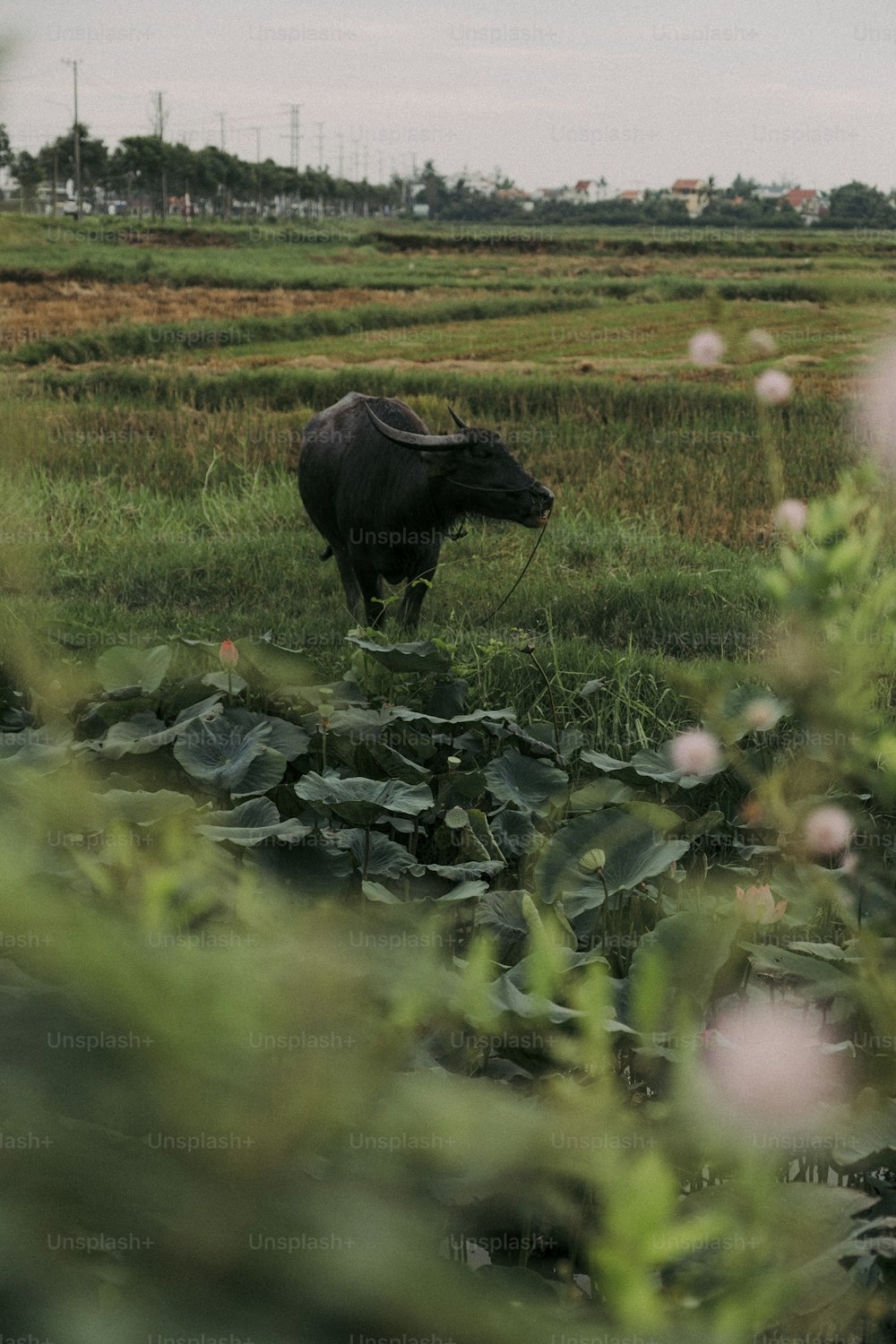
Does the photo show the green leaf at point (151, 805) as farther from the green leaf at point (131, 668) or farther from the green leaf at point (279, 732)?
the green leaf at point (131, 668)

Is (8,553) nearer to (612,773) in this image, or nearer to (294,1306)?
(294,1306)

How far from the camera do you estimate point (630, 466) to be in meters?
9.12

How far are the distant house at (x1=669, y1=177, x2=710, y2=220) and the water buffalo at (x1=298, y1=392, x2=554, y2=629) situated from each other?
186ft

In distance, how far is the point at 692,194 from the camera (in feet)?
205

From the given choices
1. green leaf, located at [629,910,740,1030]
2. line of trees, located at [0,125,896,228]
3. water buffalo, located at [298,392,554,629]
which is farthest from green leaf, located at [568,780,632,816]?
Result: line of trees, located at [0,125,896,228]

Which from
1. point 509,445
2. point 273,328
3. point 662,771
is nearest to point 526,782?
point 662,771

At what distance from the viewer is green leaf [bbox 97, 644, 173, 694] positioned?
2865mm

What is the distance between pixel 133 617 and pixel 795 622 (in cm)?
483

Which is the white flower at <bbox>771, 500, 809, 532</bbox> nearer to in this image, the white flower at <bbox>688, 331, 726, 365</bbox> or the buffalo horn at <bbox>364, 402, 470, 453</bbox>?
the white flower at <bbox>688, 331, 726, 365</bbox>

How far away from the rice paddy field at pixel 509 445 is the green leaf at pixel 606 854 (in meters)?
0.39

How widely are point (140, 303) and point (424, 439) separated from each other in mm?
23476

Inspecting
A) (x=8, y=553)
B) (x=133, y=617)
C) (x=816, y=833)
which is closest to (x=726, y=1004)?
(x=816, y=833)

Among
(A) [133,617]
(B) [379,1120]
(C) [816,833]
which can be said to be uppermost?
(B) [379,1120]

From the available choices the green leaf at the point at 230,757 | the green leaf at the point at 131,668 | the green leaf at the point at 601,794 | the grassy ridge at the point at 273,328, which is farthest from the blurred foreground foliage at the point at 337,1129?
the grassy ridge at the point at 273,328
